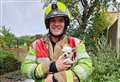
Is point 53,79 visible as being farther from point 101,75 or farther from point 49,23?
point 101,75

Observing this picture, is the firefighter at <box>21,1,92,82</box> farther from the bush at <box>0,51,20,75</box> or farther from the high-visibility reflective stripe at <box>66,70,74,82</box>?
the bush at <box>0,51,20,75</box>

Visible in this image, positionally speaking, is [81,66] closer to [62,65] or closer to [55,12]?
[62,65]

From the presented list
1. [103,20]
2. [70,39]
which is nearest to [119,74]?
[70,39]

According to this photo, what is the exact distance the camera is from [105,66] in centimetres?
973

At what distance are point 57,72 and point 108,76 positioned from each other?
6217 millimetres

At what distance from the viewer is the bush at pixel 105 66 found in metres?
9.08

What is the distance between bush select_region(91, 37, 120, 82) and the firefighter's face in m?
5.57

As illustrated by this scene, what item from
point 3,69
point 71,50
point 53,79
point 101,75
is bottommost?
point 3,69

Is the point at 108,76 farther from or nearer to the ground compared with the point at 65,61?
nearer to the ground

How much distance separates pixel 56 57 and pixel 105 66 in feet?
22.2

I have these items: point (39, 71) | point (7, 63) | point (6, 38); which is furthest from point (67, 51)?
point (6, 38)

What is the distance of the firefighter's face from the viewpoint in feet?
10.2

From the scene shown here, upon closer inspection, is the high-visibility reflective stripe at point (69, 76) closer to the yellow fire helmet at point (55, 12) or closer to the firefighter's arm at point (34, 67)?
the firefighter's arm at point (34, 67)

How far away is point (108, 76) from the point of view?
9.09m
